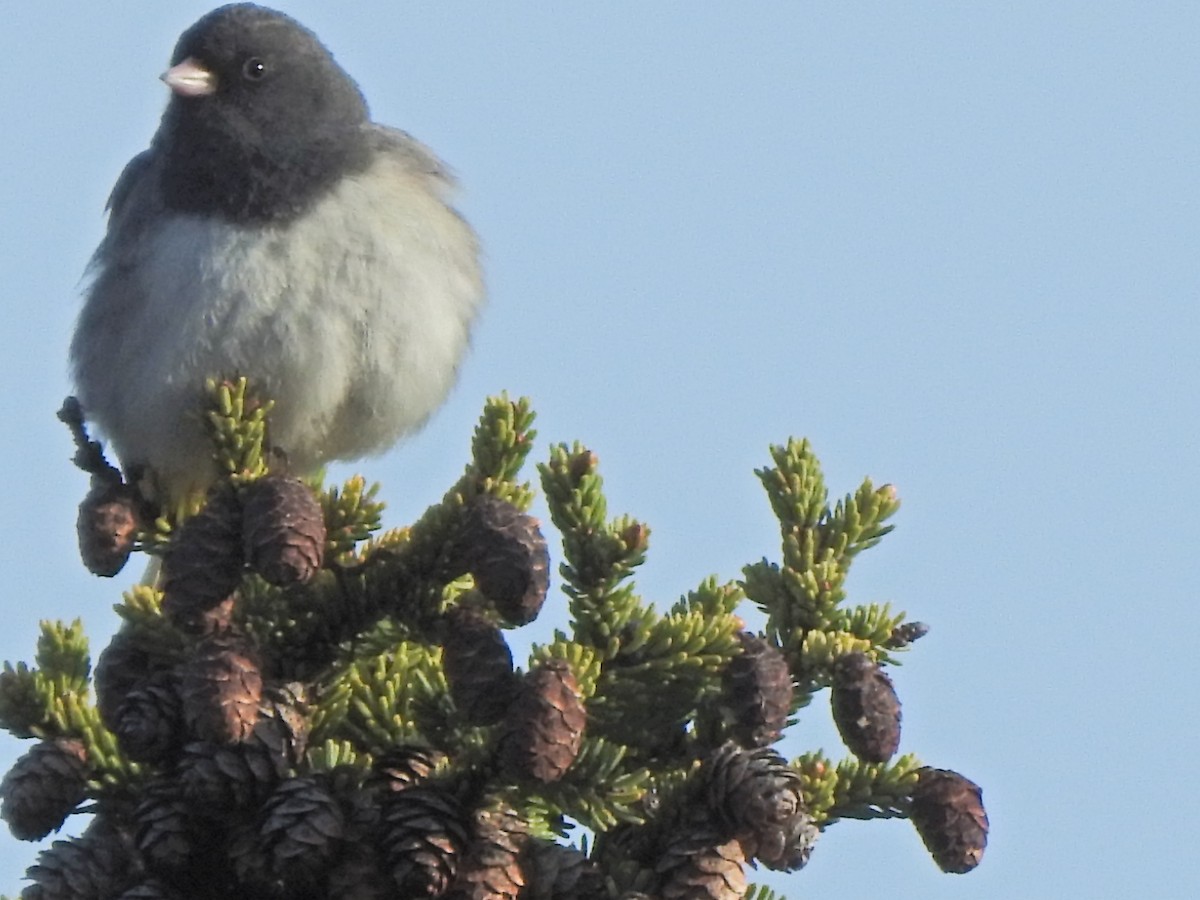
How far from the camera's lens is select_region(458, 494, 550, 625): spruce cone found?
1771 millimetres

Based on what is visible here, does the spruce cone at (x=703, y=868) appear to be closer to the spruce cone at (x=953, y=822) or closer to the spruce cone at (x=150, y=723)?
the spruce cone at (x=953, y=822)

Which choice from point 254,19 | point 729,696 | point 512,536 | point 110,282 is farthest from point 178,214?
point 729,696

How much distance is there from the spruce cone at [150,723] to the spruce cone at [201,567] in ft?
0.44

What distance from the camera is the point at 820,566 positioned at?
191 cm

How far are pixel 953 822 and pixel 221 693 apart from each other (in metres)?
0.78

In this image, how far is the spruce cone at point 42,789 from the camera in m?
1.73

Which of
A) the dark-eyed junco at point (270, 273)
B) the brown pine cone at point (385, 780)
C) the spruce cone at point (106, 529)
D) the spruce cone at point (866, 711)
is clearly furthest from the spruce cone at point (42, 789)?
the dark-eyed junco at point (270, 273)

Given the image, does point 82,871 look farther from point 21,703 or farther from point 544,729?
point 544,729

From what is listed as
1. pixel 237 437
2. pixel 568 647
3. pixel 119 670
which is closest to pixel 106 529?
pixel 237 437

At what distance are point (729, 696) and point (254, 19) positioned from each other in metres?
2.12

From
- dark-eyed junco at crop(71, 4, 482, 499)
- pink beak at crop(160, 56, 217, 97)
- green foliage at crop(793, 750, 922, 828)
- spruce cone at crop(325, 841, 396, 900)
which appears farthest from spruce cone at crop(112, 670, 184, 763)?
pink beak at crop(160, 56, 217, 97)

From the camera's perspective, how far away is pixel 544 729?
1.61 m

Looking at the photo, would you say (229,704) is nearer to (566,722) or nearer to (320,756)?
(320,756)

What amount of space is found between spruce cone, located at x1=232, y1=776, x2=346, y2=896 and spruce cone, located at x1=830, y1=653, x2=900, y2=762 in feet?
1.74
